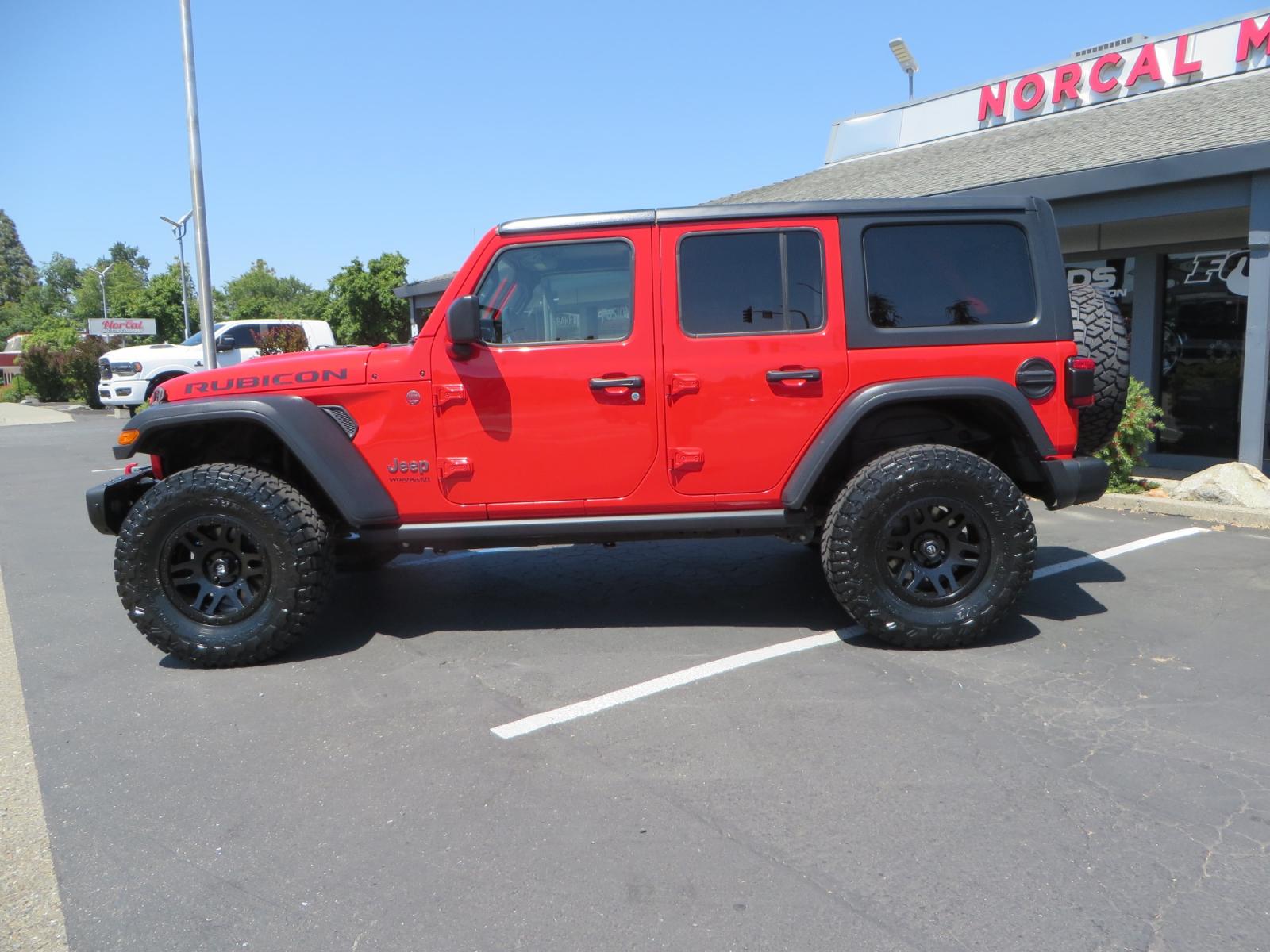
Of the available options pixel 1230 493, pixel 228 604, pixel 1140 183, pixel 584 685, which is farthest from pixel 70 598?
pixel 1140 183

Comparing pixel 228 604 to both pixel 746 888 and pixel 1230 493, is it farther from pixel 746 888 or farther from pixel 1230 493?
pixel 1230 493

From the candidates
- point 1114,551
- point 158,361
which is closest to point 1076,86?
point 1114,551

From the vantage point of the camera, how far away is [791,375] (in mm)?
4410

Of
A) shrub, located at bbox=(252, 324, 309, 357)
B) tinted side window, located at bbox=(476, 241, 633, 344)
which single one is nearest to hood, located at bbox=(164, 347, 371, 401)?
tinted side window, located at bbox=(476, 241, 633, 344)

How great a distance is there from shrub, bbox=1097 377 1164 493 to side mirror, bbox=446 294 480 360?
6034 millimetres

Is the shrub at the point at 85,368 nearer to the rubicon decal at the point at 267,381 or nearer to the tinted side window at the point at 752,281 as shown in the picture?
the rubicon decal at the point at 267,381

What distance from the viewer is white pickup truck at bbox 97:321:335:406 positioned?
2022 centimetres

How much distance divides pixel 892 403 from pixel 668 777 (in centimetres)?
211

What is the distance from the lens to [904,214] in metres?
4.54

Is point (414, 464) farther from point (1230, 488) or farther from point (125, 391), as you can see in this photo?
point (125, 391)

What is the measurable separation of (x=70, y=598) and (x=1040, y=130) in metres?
12.0

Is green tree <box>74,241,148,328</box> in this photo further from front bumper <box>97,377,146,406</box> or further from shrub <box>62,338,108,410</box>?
front bumper <box>97,377,146,406</box>

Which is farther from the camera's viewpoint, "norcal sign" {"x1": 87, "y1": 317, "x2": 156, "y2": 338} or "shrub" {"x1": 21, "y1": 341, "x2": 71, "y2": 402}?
"norcal sign" {"x1": 87, "y1": 317, "x2": 156, "y2": 338}

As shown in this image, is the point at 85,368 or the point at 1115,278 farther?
the point at 85,368
